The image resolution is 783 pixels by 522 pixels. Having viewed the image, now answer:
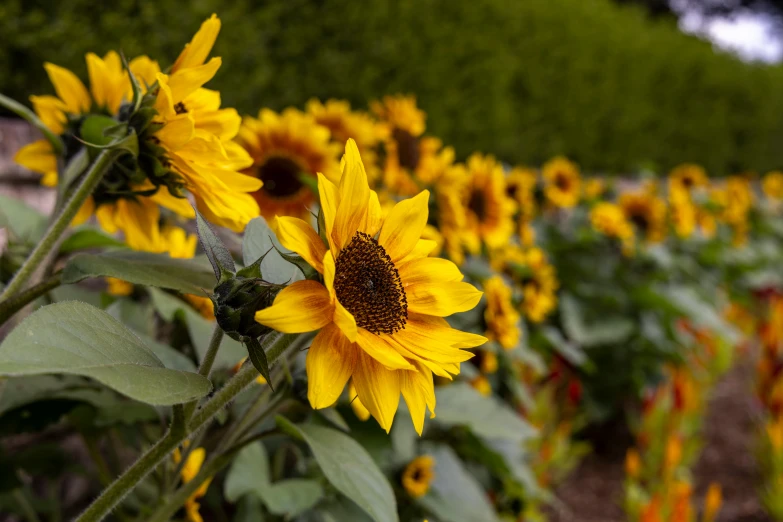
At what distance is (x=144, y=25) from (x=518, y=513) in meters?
1.65

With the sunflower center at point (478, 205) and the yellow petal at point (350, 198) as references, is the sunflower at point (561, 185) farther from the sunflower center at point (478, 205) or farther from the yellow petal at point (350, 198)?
the yellow petal at point (350, 198)

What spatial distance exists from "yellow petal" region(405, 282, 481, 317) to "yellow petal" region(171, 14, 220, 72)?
12.7 inches

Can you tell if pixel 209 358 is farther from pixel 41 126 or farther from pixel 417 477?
pixel 417 477

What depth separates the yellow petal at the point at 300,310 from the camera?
18.6 inches

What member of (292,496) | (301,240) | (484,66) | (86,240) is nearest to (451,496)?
(292,496)

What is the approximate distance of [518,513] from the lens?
5.08ft

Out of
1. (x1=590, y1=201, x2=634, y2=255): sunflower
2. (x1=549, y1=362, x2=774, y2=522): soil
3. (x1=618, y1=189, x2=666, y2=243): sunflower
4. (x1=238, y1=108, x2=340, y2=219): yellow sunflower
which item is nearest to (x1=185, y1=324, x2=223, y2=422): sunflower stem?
(x1=238, y1=108, x2=340, y2=219): yellow sunflower

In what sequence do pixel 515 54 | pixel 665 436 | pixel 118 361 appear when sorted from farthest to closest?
1. pixel 515 54
2. pixel 665 436
3. pixel 118 361

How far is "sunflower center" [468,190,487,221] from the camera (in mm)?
1725

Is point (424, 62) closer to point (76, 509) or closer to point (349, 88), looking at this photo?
point (349, 88)

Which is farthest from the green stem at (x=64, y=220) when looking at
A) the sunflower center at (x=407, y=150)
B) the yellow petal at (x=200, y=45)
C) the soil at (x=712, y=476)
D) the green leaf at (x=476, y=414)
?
the soil at (x=712, y=476)

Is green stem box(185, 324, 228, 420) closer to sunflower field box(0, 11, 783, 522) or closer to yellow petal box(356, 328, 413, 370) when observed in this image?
sunflower field box(0, 11, 783, 522)

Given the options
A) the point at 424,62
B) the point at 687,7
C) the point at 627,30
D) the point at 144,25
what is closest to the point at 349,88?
the point at 424,62

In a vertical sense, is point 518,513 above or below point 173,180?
below
